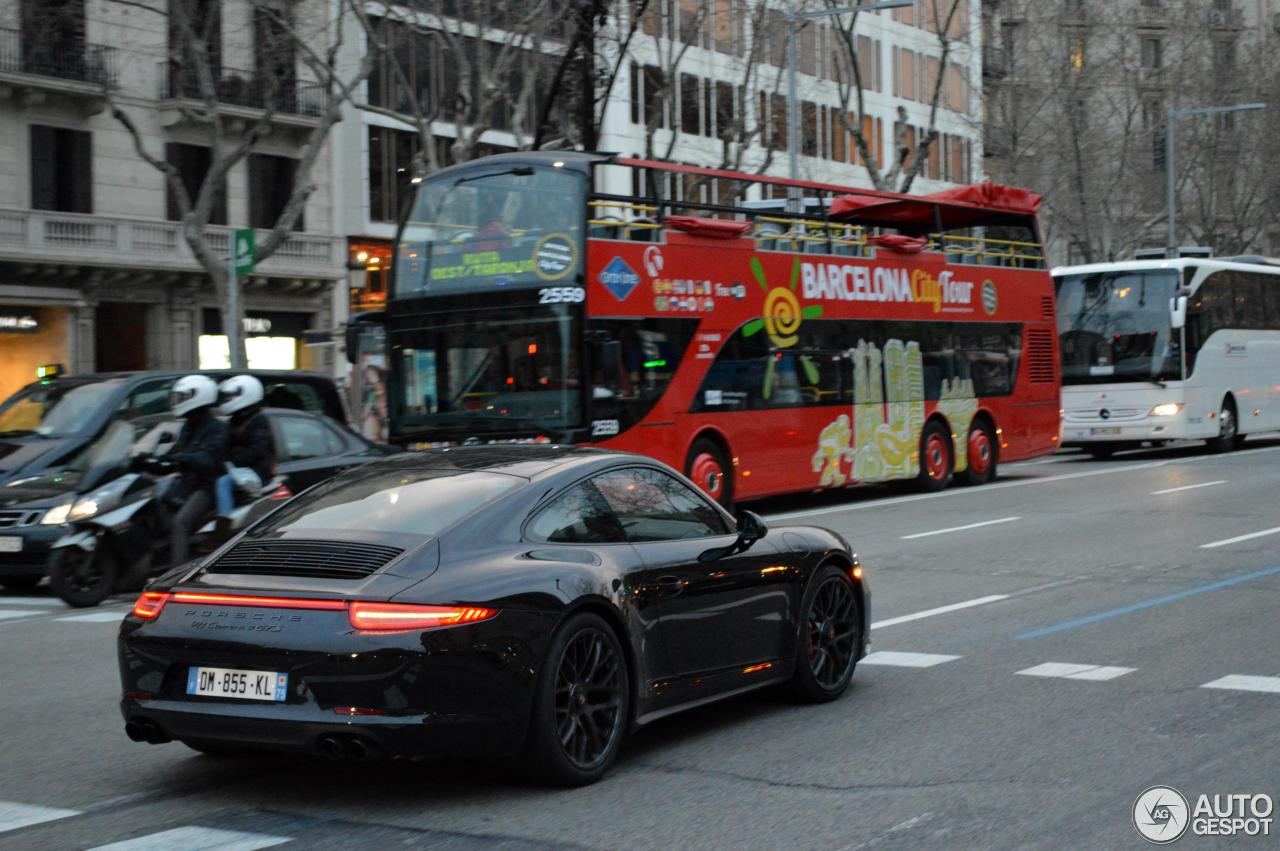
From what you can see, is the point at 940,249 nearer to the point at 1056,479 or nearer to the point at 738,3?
the point at 1056,479

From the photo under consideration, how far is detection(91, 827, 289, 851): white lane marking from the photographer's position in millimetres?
5535

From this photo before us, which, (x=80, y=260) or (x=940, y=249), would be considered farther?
(x=80, y=260)

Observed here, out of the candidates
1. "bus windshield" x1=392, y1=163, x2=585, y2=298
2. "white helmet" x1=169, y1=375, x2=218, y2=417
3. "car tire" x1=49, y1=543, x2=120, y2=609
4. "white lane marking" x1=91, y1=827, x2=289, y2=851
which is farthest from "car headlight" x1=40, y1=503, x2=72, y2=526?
"white lane marking" x1=91, y1=827, x2=289, y2=851

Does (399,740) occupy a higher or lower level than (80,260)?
lower

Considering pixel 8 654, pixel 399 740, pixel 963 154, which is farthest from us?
pixel 963 154

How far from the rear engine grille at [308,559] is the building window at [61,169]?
1147 inches

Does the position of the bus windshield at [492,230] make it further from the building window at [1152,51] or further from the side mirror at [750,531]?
the building window at [1152,51]

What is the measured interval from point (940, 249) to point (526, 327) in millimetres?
8832

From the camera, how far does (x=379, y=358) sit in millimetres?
26078

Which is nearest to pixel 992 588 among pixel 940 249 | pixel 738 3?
pixel 940 249

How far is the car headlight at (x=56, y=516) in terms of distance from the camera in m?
13.6

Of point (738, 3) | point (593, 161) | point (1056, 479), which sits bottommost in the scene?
point (1056, 479)

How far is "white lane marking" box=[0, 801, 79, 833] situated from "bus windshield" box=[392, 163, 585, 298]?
39.9ft

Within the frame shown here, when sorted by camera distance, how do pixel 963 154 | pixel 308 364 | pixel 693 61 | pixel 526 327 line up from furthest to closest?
pixel 963 154, pixel 693 61, pixel 308 364, pixel 526 327
